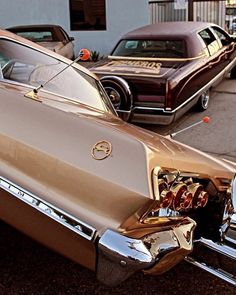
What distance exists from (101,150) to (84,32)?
1393 centimetres

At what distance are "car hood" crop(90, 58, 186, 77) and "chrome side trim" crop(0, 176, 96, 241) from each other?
458cm

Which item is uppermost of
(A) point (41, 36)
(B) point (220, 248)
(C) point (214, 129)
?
(B) point (220, 248)

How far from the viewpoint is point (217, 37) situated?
9.24 m

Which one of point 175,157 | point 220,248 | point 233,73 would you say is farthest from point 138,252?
point 233,73

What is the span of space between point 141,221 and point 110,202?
0.56 ft

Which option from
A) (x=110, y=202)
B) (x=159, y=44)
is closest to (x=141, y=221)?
(x=110, y=202)

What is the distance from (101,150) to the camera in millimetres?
2504

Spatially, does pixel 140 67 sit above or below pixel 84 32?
above

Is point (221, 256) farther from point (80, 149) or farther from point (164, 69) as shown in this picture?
point (164, 69)

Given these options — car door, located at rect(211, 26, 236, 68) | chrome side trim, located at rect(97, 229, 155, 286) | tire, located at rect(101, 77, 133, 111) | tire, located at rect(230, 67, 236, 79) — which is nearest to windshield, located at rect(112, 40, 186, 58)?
tire, located at rect(101, 77, 133, 111)

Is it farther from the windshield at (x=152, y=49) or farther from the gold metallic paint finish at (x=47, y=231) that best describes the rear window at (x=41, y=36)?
the gold metallic paint finish at (x=47, y=231)

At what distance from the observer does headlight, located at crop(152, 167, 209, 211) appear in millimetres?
2420

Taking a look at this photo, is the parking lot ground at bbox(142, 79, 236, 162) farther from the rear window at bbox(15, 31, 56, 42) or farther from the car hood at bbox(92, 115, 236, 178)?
the rear window at bbox(15, 31, 56, 42)

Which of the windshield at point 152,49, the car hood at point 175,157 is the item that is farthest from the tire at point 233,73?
the car hood at point 175,157
